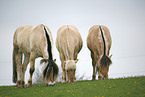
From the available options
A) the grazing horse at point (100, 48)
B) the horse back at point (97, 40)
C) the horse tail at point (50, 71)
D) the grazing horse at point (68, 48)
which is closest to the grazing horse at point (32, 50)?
the horse tail at point (50, 71)

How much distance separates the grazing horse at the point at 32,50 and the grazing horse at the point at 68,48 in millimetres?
1453

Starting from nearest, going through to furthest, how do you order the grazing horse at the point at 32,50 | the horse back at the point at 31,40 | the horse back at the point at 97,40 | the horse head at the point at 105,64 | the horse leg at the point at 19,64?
the grazing horse at the point at 32,50, the horse back at the point at 31,40, the horse head at the point at 105,64, the horse leg at the point at 19,64, the horse back at the point at 97,40

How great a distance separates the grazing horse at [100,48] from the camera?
12.6 m

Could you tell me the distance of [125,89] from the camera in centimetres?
904

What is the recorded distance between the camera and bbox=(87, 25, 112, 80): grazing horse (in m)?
12.6

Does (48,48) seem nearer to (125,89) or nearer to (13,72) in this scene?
(13,72)

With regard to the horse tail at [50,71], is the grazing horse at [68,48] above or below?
above

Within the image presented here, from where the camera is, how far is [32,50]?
1223cm

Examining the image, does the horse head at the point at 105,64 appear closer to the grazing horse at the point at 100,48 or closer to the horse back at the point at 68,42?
Answer: the grazing horse at the point at 100,48

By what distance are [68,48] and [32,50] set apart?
7.05 ft

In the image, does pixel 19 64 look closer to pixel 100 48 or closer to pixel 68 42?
pixel 68 42

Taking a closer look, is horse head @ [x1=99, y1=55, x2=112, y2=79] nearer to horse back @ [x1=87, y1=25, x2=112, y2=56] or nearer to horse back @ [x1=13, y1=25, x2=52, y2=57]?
horse back @ [x1=87, y1=25, x2=112, y2=56]

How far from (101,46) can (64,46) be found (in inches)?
79.0

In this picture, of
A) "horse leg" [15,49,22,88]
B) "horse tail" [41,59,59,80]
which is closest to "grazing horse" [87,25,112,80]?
"horse tail" [41,59,59,80]
